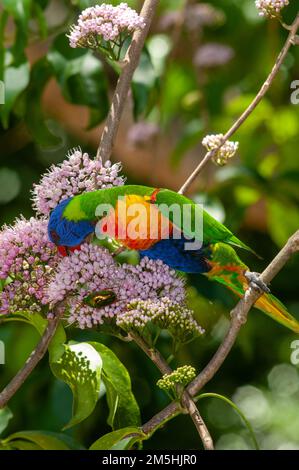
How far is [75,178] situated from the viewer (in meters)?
1.46

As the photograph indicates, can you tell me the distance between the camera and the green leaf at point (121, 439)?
1382mm

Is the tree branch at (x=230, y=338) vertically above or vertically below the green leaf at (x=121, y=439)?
above

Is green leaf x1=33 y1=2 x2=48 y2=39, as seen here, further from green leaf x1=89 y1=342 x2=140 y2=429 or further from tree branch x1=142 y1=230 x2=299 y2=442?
tree branch x1=142 y1=230 x2=299 y2=442

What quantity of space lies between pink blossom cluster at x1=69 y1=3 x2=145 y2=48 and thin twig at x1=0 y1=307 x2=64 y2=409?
0.47m

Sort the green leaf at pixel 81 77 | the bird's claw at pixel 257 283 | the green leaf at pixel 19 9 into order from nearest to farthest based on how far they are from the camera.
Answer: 1. the bird's claw at pixel 257 283
2. the green leaf at pixel 19 9
3. the green leaf at pixel 81 77

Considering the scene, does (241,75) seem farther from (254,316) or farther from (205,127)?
(254,316)

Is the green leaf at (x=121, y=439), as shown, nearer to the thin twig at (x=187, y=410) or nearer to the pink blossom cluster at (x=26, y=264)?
the thin twig at (x=187, y=410)

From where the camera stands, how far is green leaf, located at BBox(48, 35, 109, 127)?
7.31 feet

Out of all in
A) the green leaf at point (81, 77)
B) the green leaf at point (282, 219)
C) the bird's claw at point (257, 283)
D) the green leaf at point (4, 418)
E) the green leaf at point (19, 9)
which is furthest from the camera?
the green leaf at point (282, 219)

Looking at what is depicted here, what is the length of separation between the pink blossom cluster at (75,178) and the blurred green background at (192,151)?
699 millimetres

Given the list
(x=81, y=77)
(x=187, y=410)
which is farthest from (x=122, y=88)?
(x=81, y=77)

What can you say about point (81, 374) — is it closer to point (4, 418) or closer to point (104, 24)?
point (4, 418)

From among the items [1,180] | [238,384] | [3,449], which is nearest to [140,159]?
[1,180]

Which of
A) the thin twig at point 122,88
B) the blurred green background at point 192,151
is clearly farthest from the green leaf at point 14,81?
the thin twig at point 122,88
